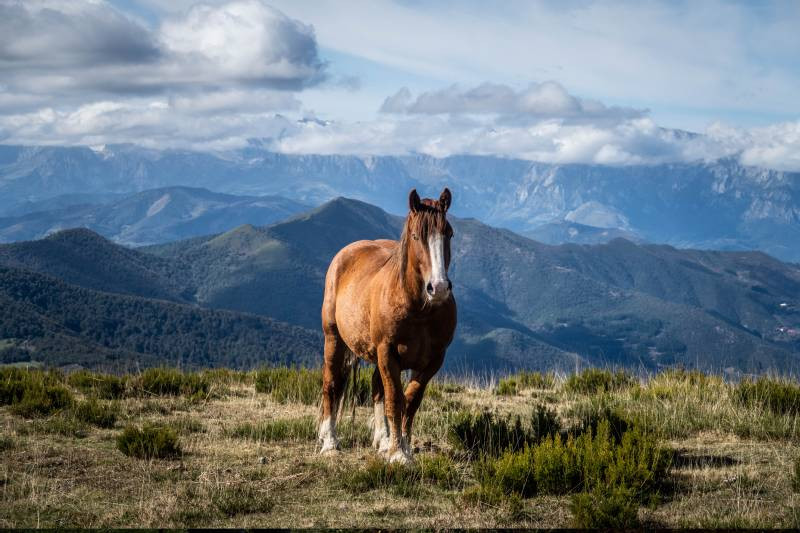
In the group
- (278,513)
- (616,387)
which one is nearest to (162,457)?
(278,513)

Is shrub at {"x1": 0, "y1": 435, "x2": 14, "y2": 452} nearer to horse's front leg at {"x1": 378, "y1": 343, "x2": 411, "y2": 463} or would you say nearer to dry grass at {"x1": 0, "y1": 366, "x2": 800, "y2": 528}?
dry grass at {"x1": 0, "y1": 366, "x2": 800, "y2": 528}

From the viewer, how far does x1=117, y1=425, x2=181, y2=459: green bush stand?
9.18 m

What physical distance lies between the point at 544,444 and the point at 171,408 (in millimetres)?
7475

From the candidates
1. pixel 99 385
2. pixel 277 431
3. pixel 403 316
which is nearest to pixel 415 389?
pixel 403 316

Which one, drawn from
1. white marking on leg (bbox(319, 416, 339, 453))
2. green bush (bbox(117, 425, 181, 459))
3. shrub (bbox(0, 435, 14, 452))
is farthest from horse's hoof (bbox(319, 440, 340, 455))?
shrub (bbox(0, 435, 14, 452))

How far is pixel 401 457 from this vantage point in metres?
8.73

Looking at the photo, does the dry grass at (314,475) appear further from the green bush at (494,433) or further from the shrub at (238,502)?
the green bush at (494,433)

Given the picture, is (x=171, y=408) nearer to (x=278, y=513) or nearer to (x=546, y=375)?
(x=278, y=513)

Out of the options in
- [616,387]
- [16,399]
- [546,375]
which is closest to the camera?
[16,399]

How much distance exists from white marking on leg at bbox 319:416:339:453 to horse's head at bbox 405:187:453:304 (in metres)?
3.06

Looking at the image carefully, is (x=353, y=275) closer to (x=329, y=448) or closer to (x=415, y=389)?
(x=415, y=389)

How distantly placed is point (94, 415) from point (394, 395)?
5.36 metres

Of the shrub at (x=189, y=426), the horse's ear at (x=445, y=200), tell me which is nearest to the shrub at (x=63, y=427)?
the shrub at (x=189, y=426)

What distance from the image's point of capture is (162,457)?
927 cm
